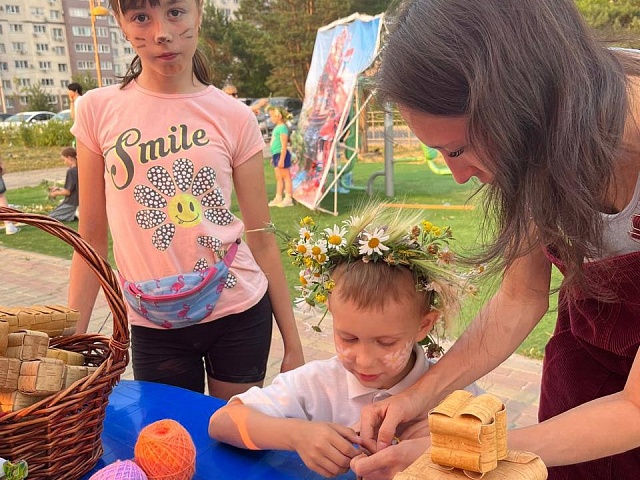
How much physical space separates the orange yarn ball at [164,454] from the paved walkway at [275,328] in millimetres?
559

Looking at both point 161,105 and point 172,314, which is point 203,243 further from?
point 161,105

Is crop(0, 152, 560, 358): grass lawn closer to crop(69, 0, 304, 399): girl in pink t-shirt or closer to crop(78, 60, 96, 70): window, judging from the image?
crop(69, 0, 304, 399): girl in pink t-shirt

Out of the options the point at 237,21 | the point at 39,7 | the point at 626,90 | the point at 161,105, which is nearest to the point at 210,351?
the point at 161,105

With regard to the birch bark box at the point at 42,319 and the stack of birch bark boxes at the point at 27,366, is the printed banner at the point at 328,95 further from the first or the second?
the stack of birch bark boxes at the point at 27,366

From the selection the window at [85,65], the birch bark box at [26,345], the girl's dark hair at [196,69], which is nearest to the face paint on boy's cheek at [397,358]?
the birch bark box at [26,345]

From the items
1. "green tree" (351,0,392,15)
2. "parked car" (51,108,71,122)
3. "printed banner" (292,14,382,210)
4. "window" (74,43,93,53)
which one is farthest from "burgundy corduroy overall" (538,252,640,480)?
"window" (74,43,93,53)

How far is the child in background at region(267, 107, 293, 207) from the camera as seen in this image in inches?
346

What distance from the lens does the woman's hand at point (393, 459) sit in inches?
38.9

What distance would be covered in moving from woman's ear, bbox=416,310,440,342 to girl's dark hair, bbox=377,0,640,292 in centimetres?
43

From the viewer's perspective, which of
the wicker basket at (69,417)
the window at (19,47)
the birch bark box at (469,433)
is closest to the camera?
the birch bark box at (469,433)

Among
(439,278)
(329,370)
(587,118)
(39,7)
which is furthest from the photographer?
(39,7)

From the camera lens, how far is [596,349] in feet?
4.23

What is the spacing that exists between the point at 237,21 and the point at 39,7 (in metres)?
33.4

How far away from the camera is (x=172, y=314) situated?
1632 millimetres
